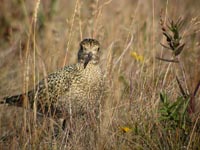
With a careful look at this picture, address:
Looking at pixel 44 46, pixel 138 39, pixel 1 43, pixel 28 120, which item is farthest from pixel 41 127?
pixel 1 43

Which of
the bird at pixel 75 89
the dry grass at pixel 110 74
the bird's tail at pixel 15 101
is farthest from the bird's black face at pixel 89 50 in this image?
the bird's tail at pixel 15 101

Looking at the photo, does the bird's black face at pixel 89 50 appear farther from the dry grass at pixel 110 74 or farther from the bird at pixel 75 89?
the dry grass at pixel 110 74

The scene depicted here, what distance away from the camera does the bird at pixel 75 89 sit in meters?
5.42

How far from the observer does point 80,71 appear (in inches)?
221

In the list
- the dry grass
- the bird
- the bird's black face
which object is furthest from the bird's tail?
the bird's black face

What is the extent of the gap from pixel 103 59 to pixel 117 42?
23.8 inches

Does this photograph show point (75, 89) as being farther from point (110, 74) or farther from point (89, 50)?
point (110, 74)

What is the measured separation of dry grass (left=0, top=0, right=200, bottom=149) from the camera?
477 centimetres

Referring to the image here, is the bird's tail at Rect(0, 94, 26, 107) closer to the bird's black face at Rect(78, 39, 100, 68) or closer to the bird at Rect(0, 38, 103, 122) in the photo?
the bird at Rect(0, 38, 103, 122)

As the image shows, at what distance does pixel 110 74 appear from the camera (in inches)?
240

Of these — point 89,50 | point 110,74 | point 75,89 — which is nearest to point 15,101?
point 75,89

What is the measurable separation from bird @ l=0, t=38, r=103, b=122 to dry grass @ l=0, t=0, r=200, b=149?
132mm

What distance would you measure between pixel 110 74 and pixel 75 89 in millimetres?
Answer: 707

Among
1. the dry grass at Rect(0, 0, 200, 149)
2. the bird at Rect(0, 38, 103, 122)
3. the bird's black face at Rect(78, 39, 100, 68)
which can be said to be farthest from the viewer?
the bird's black face at Rect(78, 39, 100, 68)
